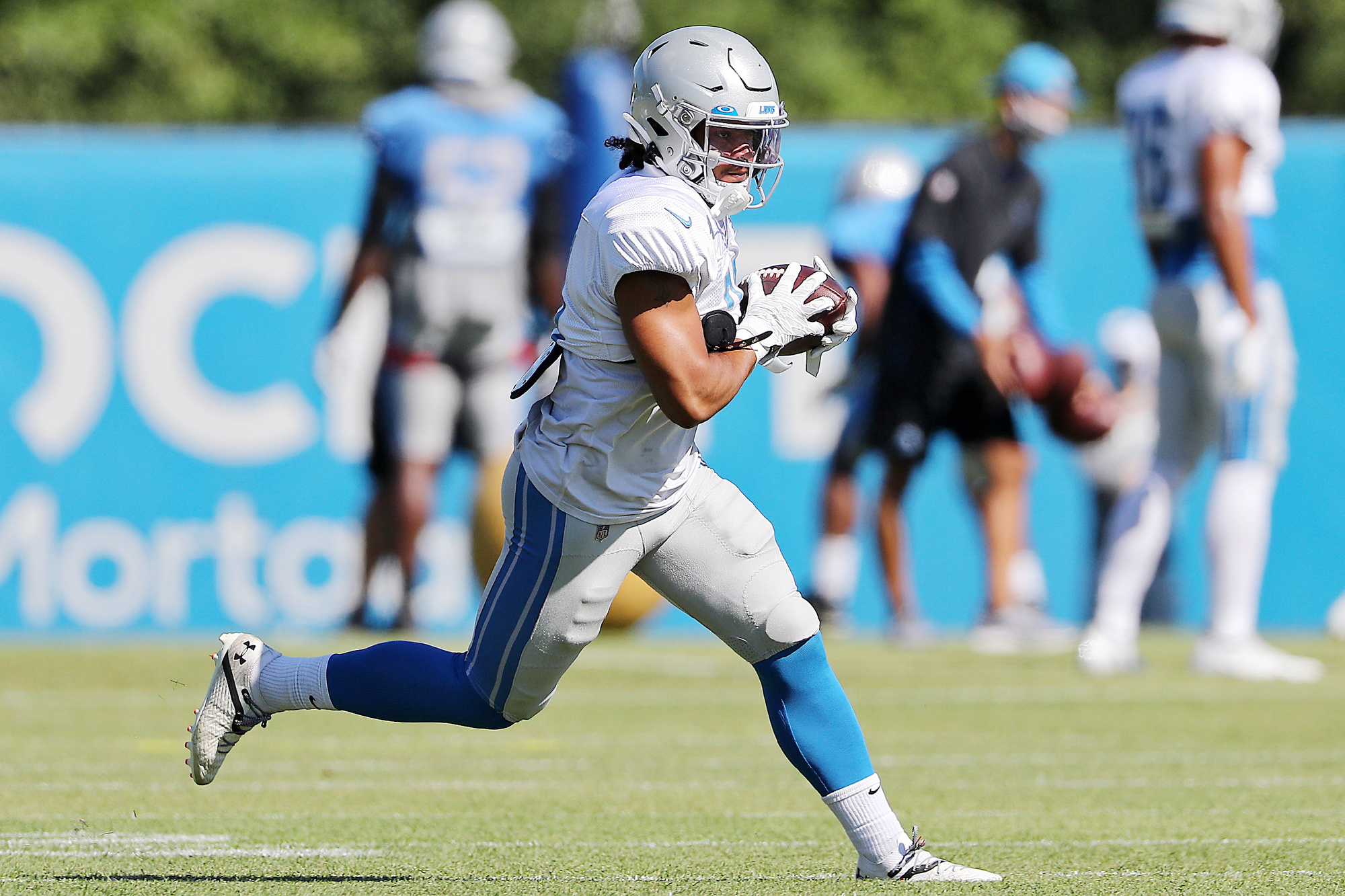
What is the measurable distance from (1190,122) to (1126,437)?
3.47m

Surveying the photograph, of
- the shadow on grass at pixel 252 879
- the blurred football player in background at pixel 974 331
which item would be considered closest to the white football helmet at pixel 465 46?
the blurred football player in background at pixel 974 331

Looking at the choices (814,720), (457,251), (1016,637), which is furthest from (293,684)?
(457,251)

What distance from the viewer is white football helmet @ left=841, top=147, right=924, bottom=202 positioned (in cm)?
1010

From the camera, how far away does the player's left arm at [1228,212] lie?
23.1 ft

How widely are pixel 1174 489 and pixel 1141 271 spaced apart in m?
3.49

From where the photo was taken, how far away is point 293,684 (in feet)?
12.6

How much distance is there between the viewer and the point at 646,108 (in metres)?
3.72

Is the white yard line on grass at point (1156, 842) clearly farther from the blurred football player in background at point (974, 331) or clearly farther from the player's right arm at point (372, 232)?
the player's right arm at point (372, 232)

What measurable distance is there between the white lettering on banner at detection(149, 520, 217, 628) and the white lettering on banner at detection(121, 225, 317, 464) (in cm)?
36

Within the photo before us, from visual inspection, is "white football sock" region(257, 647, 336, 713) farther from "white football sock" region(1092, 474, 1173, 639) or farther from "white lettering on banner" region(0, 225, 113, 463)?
"white lettering on banner" region(0, 225, 113, 463)

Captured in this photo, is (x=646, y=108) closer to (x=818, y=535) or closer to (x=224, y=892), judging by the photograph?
(x=224, y=892)

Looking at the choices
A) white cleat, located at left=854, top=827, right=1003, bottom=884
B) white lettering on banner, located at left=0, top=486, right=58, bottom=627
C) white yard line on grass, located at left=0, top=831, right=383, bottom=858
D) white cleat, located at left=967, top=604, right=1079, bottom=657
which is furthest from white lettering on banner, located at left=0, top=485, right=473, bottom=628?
white cleat, located at left=854, top=827, right=1003, bottom=884

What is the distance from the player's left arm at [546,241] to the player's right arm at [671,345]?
5.83 metres

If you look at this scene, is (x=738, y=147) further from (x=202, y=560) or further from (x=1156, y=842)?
(x=202, y=560)
